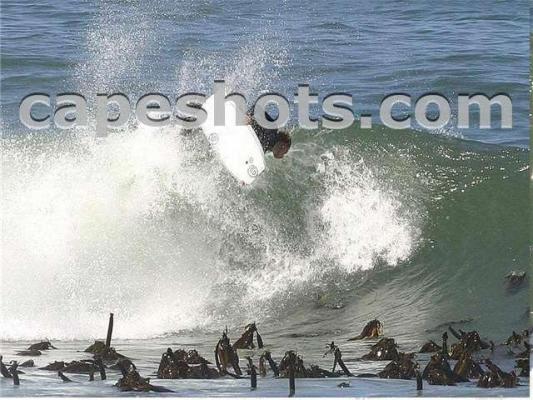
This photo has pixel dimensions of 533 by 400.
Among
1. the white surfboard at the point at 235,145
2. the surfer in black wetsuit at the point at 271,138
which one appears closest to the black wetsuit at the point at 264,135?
the surfer in black wetsuit at the point at 271,138

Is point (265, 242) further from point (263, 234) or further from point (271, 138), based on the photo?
point (271, 138)

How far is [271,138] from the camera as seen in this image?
43.7ft

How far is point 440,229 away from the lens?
13.4 metres

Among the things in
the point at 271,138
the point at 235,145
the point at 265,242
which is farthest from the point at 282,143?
the point at 265,242

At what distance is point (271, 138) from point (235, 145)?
500 millimetres

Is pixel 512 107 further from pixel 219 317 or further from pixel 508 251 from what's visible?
pixel 219 317

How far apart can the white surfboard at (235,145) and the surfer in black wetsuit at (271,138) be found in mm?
137

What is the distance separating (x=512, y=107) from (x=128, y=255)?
355 inches

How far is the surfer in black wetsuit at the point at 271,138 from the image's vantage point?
43.4 ft

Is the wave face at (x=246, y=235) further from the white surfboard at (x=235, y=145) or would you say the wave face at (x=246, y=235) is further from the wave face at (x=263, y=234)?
the white surfboard at (x=235, y=145)

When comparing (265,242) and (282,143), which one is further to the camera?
(282,143)

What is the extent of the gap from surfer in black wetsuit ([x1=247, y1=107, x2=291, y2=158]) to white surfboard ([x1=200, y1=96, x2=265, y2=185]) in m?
0.14

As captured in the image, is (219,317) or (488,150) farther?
(488,150)

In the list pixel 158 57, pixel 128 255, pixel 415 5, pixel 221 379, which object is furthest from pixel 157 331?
pixel 415 5
